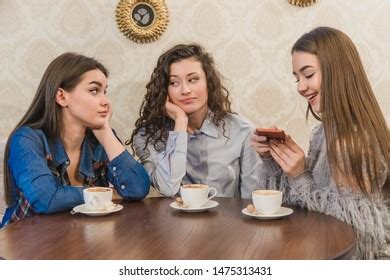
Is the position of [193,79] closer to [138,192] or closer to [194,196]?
[138,192]

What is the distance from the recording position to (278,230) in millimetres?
1013

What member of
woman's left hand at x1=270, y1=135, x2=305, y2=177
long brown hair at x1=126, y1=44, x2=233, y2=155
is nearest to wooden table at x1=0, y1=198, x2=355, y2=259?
woman's left hand at x1=270, y1=135, x2=305, y2=177

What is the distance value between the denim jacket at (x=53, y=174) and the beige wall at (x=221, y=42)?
522mm

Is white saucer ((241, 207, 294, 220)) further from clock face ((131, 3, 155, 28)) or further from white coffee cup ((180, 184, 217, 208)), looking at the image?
clock face ((131, 3, 155, 28))

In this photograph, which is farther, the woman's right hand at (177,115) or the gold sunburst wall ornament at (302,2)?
the gold sunburst wall ornament at (302,2)

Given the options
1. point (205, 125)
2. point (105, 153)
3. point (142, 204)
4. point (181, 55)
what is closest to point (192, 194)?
point (142, 204)

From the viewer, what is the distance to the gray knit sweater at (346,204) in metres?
1.13

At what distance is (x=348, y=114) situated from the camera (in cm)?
123

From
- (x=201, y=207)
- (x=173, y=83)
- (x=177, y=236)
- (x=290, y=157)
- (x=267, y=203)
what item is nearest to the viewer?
(x=177, y=236)

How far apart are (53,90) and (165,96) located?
413 mm

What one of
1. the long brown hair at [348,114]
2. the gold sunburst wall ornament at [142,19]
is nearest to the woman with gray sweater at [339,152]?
the long brown hair at [348,114]

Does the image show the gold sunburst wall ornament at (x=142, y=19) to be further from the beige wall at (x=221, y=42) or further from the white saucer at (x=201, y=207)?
the white saucer at (x=201, y=207)

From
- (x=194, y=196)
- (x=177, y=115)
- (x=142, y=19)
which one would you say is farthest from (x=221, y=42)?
(x=194, y=196)

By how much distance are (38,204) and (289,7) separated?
1271 millimetres
